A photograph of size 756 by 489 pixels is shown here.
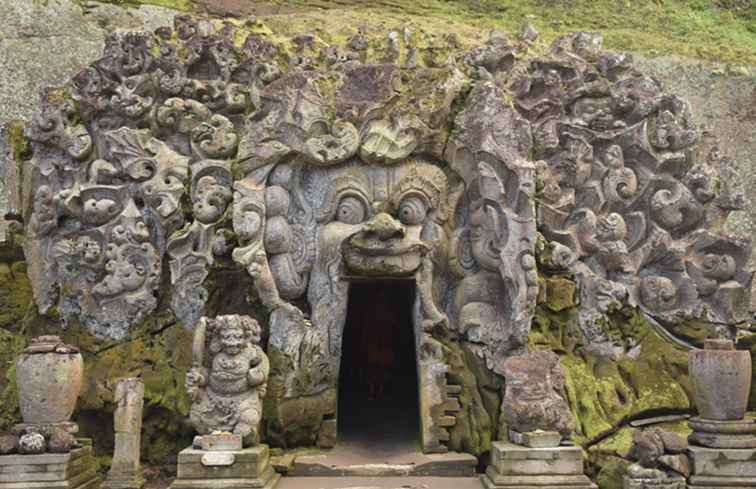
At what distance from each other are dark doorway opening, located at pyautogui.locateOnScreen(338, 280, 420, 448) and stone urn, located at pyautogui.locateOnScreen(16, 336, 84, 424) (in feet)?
13.3

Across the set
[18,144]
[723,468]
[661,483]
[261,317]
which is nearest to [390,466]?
[261,317]

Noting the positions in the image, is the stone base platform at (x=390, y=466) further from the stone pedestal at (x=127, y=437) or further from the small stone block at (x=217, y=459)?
the stone pedestal at (x=127, y=437)

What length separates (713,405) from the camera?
26.1 ft

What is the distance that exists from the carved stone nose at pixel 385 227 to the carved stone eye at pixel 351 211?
355 mm

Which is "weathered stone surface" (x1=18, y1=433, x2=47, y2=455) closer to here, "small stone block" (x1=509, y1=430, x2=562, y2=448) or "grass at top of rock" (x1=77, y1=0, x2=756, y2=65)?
"small stone block" (x1=509, y1=430, x2=562, y2=448)

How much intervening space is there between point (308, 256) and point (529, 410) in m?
3.15

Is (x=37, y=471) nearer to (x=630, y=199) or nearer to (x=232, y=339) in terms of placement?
(x=232, y=339)

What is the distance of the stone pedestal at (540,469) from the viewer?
7.59m

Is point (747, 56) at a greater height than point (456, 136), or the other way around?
point (747, 56)

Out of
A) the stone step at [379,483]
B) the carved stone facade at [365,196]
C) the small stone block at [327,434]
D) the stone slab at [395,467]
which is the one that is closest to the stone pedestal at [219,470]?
the stone step at [379,483]

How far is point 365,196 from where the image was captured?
939 centimetres

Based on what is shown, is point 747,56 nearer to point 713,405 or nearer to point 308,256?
point 713,405

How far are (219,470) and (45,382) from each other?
78.6 inches

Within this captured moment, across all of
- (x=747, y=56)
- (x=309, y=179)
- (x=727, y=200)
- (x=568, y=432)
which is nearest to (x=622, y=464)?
(x=568, y=432)
